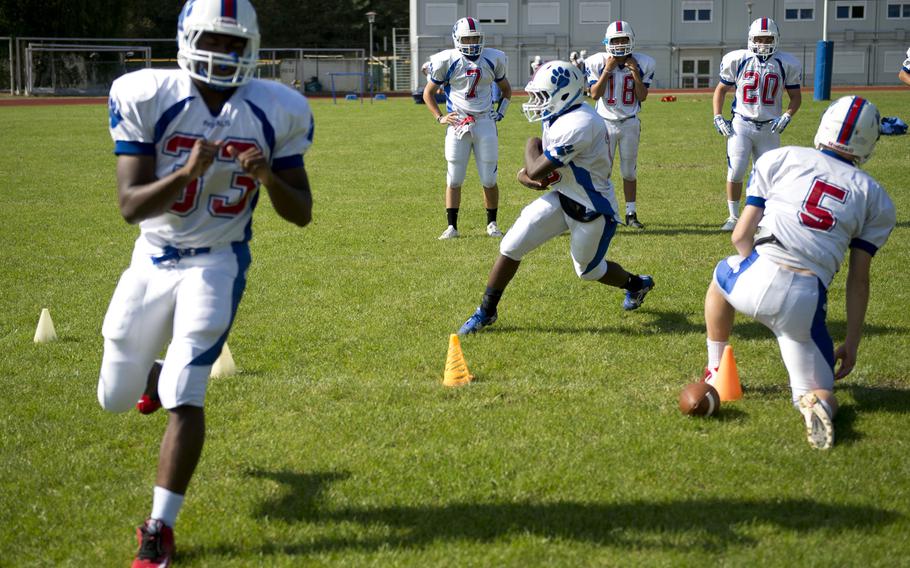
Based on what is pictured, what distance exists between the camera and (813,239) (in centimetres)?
466

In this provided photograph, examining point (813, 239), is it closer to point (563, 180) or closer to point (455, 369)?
point (455, 369)

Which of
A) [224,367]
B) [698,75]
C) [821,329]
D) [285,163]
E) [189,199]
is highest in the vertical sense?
[698,75]

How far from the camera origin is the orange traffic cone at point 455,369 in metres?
5.59

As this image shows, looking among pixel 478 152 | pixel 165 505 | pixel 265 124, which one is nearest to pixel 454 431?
pixel 165 505

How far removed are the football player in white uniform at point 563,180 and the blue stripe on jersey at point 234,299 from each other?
9.85 ft

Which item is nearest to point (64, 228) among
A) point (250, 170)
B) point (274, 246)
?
point (274, 246)

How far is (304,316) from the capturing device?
7.22 m

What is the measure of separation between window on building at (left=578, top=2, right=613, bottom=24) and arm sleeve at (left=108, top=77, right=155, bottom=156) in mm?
52696

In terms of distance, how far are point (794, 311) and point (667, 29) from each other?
171ft

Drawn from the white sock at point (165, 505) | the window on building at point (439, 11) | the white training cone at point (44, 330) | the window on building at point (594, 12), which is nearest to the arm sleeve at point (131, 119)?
the white sock at point (165, 505)

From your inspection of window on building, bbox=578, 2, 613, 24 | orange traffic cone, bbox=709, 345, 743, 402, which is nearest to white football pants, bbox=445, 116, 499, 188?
orange traffic cone, bbox=709, 345, 743, 402

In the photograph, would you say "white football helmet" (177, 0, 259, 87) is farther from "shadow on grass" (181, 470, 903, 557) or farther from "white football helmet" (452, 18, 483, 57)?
"white football helmet" (452, 18, 483, 57)

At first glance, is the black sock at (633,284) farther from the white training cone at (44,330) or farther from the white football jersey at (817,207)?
the white training cone at (44,330)

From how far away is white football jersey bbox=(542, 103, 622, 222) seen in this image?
642 cm
